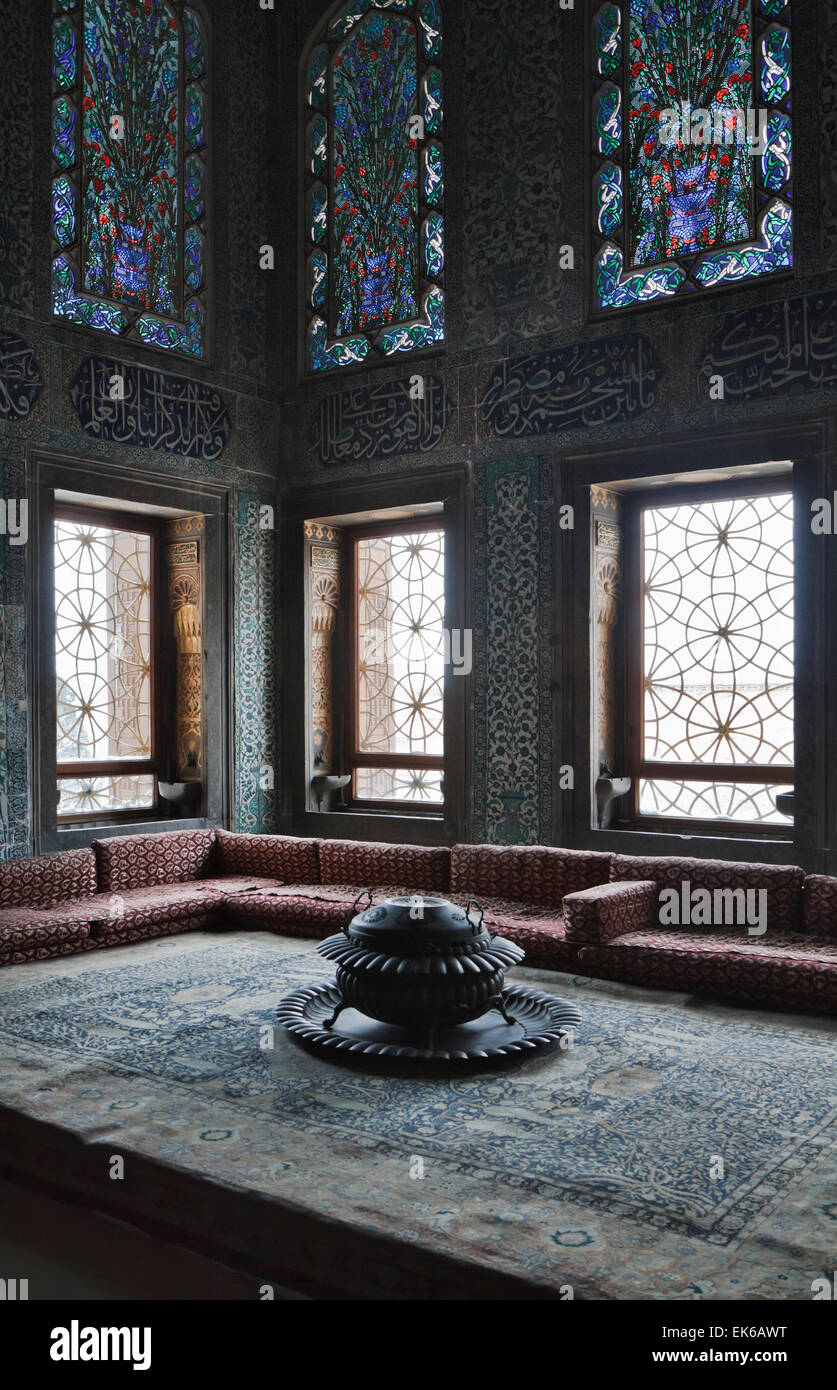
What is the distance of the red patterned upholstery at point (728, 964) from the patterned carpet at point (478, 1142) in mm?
103

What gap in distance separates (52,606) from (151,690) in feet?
3.74

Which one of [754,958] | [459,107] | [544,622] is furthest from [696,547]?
[459,107]

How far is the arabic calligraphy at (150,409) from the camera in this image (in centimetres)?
621

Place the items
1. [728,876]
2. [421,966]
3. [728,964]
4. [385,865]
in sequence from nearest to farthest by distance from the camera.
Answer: [421,966]
[728,964]
[728,876]
[385,865]

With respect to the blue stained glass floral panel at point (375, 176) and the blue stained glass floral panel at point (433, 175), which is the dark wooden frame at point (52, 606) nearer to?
the blue stained glass floral panel at point (375, 176)

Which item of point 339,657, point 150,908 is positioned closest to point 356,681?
point 339,657

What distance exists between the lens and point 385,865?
608 cm

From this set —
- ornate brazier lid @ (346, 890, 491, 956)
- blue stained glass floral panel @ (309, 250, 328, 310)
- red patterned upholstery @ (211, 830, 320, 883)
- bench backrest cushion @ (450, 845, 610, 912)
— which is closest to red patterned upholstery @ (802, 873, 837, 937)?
bench backrest cushion @ (450, 845, 610, 912)

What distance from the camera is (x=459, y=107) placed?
6.50 metres

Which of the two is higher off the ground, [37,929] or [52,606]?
[52,606]

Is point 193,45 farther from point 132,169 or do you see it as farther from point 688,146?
point 688,146

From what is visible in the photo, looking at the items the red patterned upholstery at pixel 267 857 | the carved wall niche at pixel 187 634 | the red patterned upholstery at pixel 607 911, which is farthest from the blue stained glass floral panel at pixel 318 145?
the red patterned upholstery at pixel 607 911
